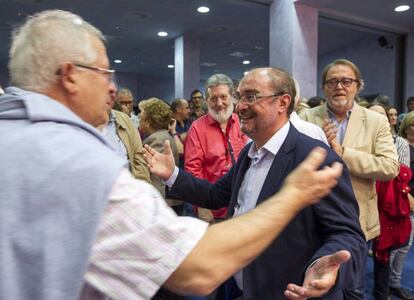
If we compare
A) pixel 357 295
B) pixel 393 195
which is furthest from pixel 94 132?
pixel 393 195

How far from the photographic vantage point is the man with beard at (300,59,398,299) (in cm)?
225

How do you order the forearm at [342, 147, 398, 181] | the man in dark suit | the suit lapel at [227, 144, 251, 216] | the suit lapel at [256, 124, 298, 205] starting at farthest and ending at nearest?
the forearm at [342, 147, 398, 181] → the suit lapel at [227, 144, 251, 216] → the suit lapel at [256, 124, 298, 205] → the man in dark suit

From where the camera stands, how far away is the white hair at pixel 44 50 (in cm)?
92

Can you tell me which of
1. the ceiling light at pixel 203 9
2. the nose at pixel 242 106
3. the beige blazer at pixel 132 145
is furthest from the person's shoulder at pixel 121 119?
the ceiling light at pixel 203 9

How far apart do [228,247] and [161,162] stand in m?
1.15

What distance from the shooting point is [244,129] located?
1.80 meters

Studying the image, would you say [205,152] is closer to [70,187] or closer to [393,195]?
[393,195]

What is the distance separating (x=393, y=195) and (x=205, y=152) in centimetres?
143

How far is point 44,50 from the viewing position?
3.02 ft

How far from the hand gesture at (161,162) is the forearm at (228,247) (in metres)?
1.05

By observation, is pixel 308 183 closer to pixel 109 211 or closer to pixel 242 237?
pixel 242 237

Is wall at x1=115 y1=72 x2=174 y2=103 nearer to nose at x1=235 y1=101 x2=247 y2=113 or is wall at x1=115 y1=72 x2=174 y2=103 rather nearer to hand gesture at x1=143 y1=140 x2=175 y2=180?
hand gesture at x1=143 y1=140 x2=175 y2=180

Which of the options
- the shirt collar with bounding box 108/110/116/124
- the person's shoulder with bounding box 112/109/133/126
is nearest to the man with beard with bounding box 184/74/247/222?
the person's shoulder with bounding box 112/109/133/126

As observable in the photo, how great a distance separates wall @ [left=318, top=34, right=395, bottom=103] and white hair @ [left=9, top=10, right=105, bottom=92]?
9783 millimetres
